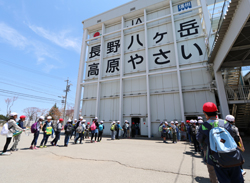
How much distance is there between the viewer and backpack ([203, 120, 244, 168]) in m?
1.65

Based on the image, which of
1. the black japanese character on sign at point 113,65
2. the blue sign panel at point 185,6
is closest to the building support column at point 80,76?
the black japanese character on sign at point 113,65

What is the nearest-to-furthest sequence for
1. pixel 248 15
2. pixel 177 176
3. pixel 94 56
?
pixel 177 176, pixel 248 15, pixel 94 56

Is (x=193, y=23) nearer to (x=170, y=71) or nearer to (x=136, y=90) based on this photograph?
(x=170, y=71)

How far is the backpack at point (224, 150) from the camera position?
1.65 m

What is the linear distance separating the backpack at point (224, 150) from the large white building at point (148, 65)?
10.7m

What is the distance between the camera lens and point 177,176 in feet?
10.7

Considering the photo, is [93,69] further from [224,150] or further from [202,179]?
[224,150]

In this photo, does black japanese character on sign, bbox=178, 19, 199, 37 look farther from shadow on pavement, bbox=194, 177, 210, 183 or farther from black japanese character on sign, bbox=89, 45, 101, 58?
shadow on pavement, bbox=194, 177, 210, 183

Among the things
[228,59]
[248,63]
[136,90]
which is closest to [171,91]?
[136,90]

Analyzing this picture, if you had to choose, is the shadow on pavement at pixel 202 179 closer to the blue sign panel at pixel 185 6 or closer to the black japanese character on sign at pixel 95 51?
the blue sign panel at pixel 185 6

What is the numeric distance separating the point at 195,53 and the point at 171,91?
462cm

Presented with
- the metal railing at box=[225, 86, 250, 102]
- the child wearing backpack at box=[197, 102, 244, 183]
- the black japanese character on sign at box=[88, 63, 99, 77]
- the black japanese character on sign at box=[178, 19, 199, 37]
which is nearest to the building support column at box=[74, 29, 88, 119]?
the black japanese character on sign at box=[88, 63, 99, 77]

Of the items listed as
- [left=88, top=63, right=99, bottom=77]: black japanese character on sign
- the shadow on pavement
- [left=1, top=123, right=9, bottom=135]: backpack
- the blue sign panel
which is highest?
the blue sign panel

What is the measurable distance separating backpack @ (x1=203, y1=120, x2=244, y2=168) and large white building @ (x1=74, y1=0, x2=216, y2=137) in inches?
420
